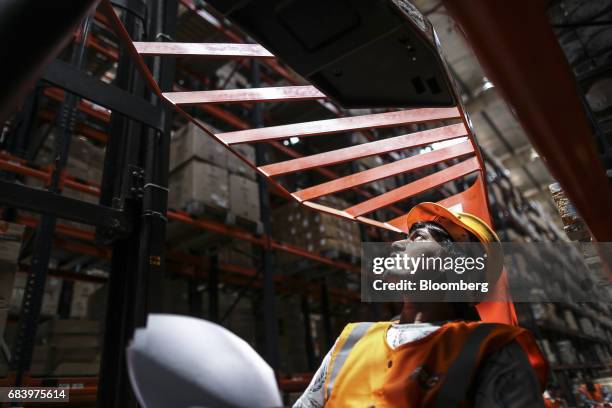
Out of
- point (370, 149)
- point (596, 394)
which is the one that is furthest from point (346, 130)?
point (596, 394)

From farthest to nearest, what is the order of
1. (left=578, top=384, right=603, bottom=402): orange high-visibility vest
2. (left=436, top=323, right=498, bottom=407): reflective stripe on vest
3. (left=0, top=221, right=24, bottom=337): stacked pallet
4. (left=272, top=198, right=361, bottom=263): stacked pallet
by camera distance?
(left=272, top=198, right=361, bottom=263): stacked pallet, (left=578, top=384, right=603, bottom=402): orange high-visibility vest, (left=0, top=221, right=24, bottom=337): stacked pallet, (left=436, top=323, right=498, bottom=407): reflective stripe on vest

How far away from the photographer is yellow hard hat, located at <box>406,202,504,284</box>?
168cm

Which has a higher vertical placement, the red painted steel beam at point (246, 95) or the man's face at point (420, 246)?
the red painted steel beam at point (246, 95)

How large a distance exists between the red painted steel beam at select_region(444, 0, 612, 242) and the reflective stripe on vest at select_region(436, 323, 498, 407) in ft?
2.09

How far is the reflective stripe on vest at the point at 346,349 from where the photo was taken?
4.97 feet

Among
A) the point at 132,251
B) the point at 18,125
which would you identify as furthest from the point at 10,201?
the point at 18,125

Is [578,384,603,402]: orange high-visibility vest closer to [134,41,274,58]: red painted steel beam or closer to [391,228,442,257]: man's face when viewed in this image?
[391,228,442,257]: man's face

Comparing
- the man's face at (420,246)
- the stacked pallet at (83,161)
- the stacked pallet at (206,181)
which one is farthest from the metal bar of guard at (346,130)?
the stacked pallet at (83,161)

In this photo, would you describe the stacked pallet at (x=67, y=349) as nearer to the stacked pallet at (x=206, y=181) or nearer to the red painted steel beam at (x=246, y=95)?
the stacked pallet at (x=206, y=181)

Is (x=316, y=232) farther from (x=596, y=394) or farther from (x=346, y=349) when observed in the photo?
(x=346, y=349)

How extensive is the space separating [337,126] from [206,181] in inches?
140

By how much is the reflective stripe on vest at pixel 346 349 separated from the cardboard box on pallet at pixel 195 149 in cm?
414

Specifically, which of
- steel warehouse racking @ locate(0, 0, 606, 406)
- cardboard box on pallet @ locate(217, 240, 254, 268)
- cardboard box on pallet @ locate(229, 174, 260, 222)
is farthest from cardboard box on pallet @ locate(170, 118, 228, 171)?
cardboard box on pallet @ locate(217, 240, 254, 268)

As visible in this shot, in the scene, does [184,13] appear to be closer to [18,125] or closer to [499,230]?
[18,125]
